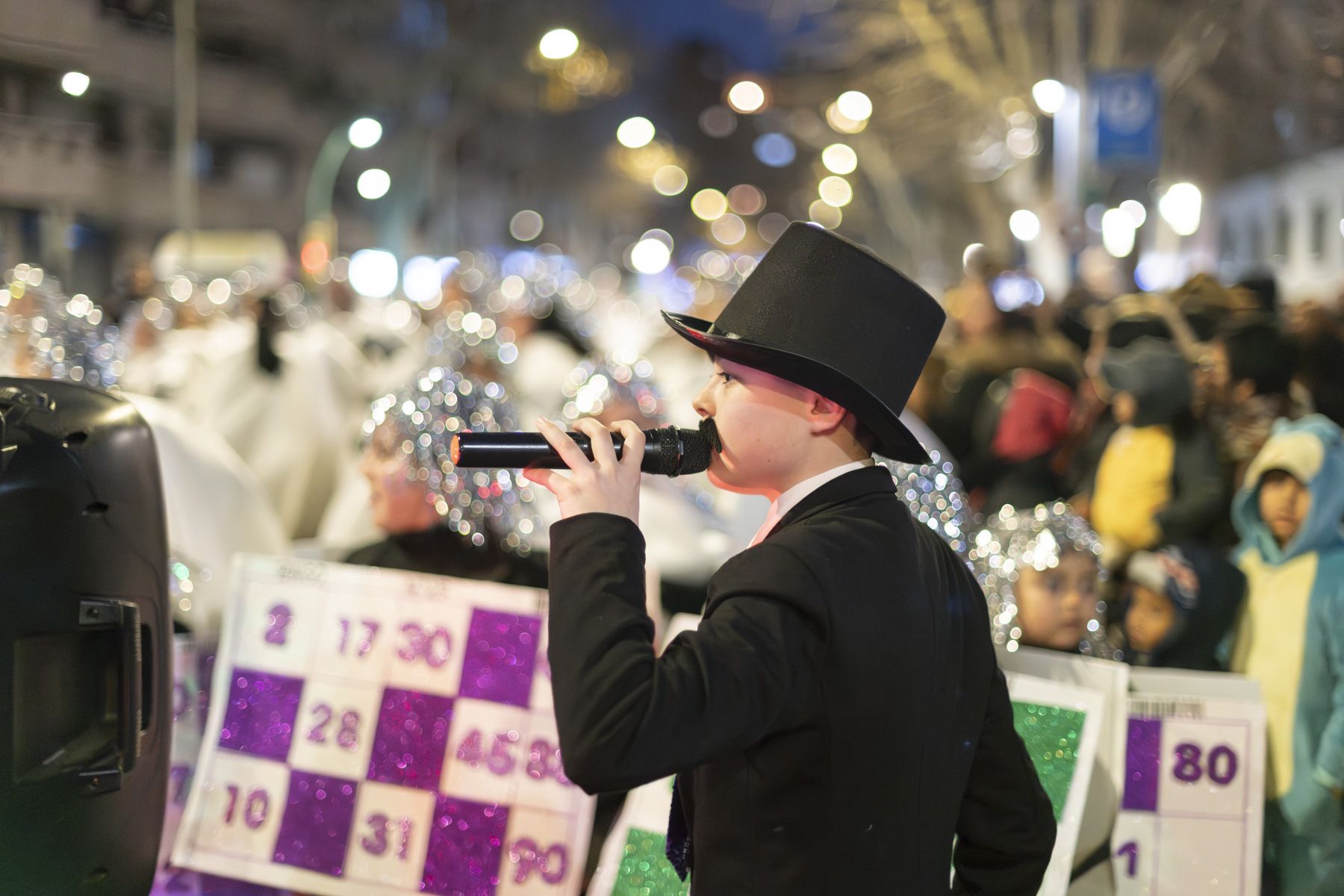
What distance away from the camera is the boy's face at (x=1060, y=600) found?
3725mm

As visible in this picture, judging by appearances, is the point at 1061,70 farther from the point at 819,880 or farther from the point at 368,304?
the point at 819,880

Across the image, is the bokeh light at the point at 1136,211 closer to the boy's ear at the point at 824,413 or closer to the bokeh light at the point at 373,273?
the boy's ear at the point at 824,413

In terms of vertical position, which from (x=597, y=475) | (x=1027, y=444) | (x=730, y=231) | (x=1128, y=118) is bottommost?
(x=597, y=475)

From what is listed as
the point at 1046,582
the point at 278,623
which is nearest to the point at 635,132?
the point at 278,623

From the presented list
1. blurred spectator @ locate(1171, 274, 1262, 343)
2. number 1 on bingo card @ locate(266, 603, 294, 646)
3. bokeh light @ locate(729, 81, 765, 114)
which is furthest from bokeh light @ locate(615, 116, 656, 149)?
number 1 on bingo card @ locate(266, 603, 294, 646)

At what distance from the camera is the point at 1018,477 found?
19.5 feet

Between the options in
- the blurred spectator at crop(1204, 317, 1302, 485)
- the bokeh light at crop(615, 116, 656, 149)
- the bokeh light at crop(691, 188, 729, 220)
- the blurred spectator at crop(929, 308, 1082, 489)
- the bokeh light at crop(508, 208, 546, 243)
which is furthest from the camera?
the bokeh light at crop(691, 188, 729, 220)

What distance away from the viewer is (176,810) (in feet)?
12.5

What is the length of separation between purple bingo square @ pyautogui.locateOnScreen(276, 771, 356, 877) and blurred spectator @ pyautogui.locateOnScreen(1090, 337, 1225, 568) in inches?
114

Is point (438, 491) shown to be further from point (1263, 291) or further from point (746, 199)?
point (746, 199)

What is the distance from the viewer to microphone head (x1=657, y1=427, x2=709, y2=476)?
6.24 ft

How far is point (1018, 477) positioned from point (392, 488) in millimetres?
2980

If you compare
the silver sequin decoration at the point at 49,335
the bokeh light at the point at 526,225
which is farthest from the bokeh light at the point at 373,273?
the silver sequin decoration at the point at 49,335

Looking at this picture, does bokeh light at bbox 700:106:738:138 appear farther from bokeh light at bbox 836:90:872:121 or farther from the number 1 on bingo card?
the number 1 on bingo card
